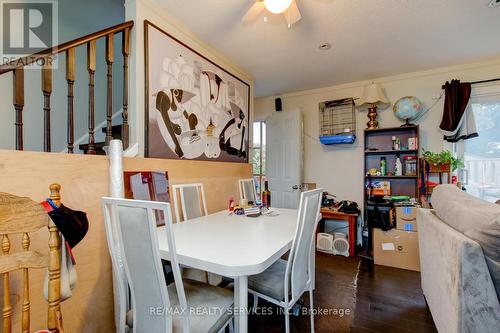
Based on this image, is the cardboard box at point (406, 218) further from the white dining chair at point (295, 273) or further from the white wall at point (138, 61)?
the white wall at point (138, 61)

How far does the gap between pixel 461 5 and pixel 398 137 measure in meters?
1.76

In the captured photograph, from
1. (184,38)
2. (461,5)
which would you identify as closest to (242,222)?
(184,38)

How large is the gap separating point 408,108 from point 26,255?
392cm

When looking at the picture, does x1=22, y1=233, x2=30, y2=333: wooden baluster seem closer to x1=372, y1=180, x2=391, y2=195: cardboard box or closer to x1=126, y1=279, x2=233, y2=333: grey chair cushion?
x1=126, y1=279, x2=233, y2=333: grey chair cushion

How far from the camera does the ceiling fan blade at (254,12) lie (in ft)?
6.24

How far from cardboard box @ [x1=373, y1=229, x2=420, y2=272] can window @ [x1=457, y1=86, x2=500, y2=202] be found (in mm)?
1196

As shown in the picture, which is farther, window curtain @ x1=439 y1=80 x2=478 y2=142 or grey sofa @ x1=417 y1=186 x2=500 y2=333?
window curtain @ x1=439 y1=80 x2=478 y2=142

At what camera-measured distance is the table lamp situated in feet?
10.9

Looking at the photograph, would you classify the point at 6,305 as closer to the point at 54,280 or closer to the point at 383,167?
the point at 54,280

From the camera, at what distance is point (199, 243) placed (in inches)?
49.6

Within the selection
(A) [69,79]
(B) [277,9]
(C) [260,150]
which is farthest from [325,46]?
(A) [69,79]

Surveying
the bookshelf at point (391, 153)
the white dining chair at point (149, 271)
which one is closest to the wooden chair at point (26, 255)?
the white dining chair at point (149, 271)

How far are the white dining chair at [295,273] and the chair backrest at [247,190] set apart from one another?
129cm
